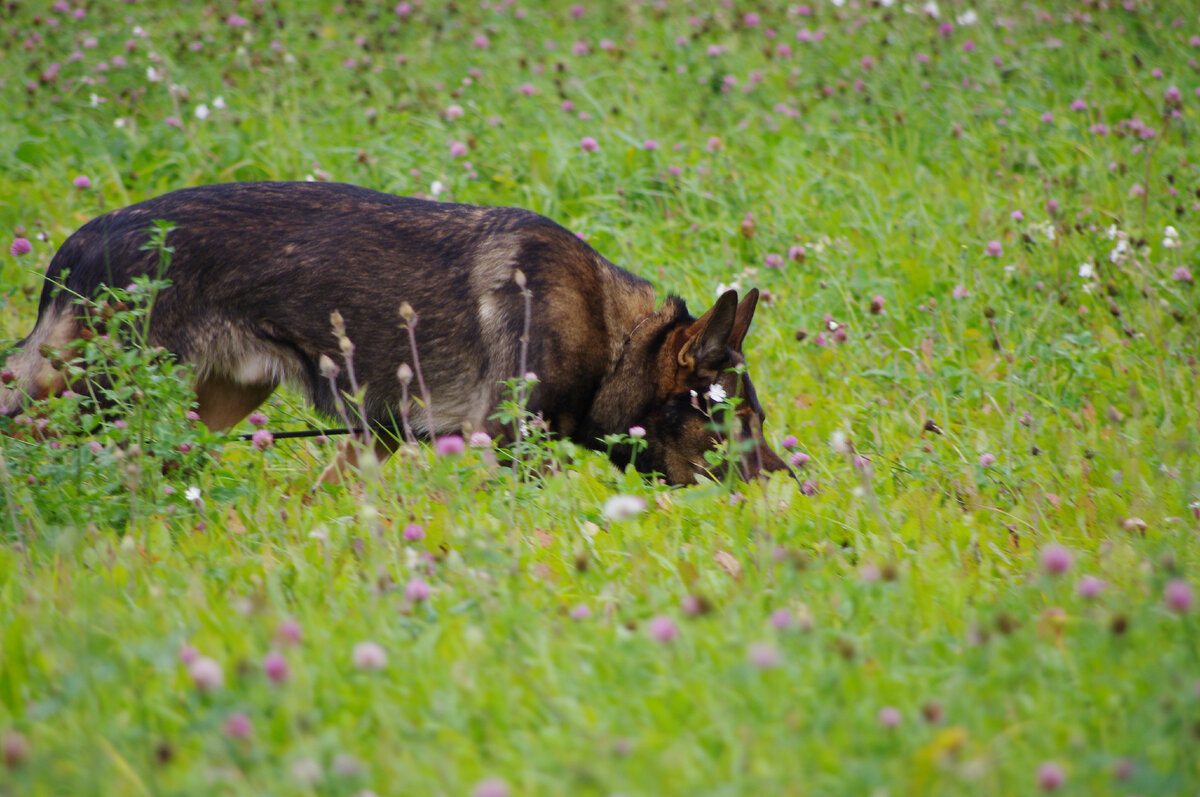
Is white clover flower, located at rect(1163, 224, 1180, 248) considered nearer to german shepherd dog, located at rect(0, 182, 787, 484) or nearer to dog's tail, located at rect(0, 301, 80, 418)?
german shepherd dog, located at rect(0, 182, 787, 484)

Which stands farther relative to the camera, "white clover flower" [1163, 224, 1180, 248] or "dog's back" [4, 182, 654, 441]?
"white clover flower" [1163, 224, 1180, 248]

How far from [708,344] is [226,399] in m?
1.97

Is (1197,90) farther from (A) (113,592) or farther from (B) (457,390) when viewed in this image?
(A) (113,592)

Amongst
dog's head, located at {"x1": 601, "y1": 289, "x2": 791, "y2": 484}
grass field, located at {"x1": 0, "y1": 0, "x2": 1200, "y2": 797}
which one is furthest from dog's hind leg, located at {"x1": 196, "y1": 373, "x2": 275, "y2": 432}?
dog's head, located at {"x1": 601, "y1": 289, "x2": 791, "y2": 484}

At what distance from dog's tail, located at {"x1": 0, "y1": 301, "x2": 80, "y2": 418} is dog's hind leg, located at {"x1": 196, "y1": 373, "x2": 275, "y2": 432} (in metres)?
0.49

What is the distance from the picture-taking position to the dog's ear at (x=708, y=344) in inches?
153

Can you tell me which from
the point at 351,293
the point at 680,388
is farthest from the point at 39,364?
the point at 680,388

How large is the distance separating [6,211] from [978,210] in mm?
5946

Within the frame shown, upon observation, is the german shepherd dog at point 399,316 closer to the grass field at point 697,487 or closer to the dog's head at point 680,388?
the dog's head at point 680,388

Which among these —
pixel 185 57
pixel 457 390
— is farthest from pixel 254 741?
pixel 185 57

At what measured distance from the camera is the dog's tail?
12.1ft

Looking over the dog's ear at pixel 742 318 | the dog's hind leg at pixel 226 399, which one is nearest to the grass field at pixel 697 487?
the dog's hind leg at pixel 226 399

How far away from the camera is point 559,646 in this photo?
2.19m

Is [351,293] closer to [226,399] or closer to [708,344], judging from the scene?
[226,399]
